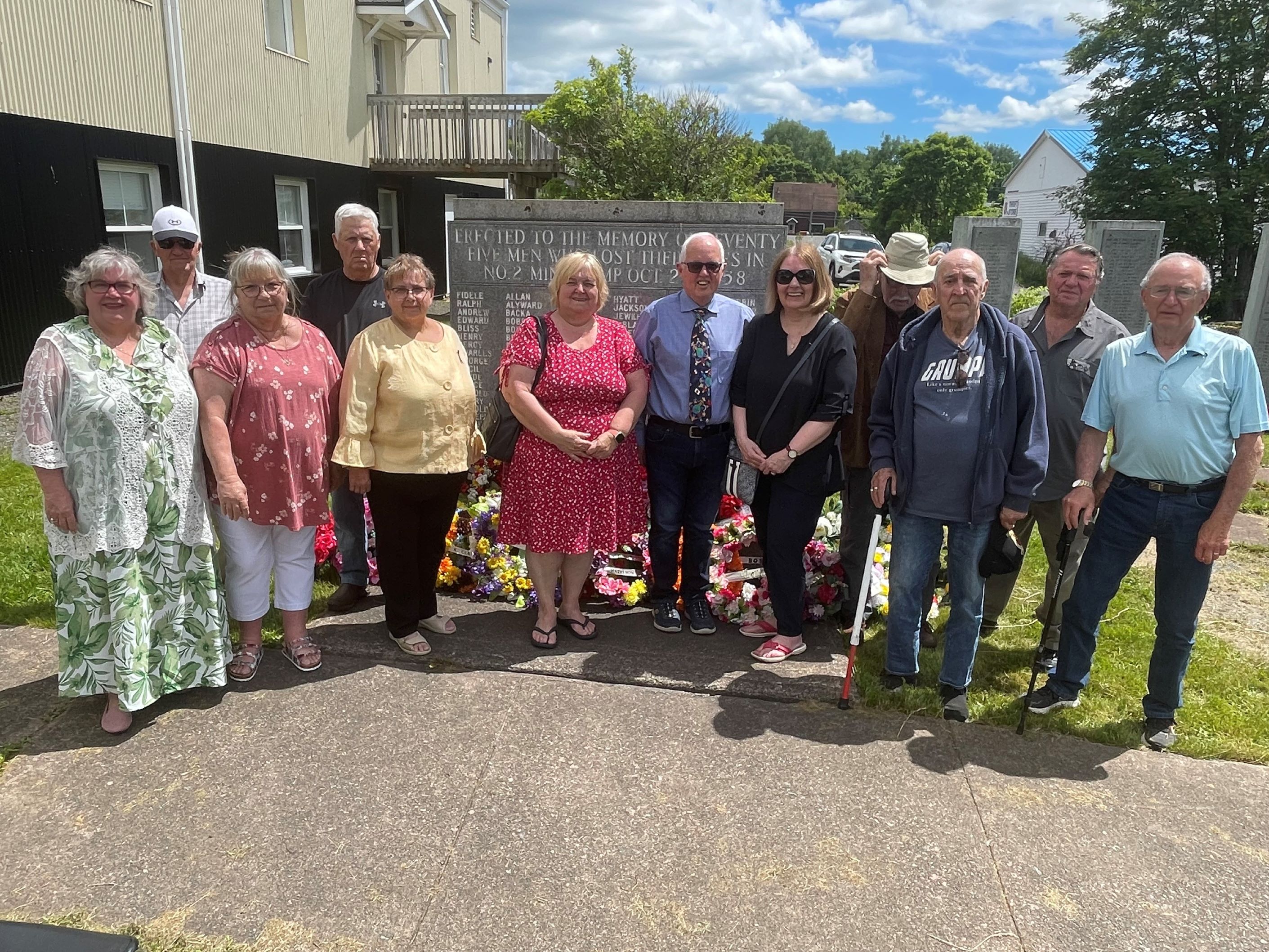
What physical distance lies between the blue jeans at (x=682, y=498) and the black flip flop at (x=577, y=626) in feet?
1.25

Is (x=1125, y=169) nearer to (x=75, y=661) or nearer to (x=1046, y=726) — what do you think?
(x=1046, y=726)

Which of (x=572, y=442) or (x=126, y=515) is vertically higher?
(x=572, y=442)

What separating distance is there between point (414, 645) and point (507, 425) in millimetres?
1108

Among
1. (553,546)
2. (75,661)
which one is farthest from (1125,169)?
(75,661)

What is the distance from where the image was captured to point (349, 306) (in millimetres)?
4172

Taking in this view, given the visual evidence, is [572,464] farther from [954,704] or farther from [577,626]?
[954,704]

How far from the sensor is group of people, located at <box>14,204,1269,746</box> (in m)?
3.09

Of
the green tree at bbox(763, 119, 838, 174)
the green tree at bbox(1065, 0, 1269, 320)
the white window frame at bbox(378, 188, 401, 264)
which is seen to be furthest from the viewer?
the green tree at bbox(763, 119, 838, 174)

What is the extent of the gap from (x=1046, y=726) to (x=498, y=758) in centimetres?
212

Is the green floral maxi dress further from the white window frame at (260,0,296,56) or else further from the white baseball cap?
the white window frame at (260,0,296,56)

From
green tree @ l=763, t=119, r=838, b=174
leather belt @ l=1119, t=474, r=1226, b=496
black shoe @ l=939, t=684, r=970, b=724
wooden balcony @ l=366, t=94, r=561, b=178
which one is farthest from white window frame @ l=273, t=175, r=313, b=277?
green tree @ l=763, t=119, r=838, b=174

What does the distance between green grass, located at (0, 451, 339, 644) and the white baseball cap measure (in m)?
1.53

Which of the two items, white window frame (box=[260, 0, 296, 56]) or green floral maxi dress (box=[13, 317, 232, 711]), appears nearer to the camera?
green floral maxi dress (box=[13, 317, 232, 711])

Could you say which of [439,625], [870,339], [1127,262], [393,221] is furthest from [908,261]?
[393,221]
